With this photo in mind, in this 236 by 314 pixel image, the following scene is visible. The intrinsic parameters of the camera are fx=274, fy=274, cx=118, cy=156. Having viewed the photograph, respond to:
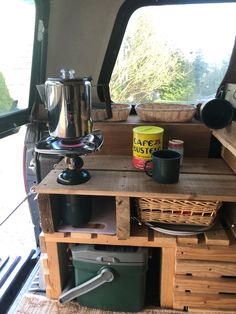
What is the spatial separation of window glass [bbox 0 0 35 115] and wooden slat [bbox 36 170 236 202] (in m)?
0.49

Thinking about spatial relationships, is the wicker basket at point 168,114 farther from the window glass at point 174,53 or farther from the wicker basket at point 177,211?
the wicker basket at point 177,211

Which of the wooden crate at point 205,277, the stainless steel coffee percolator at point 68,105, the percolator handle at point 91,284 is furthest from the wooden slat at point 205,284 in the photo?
the stainless steel coffee percolator at point 68,105

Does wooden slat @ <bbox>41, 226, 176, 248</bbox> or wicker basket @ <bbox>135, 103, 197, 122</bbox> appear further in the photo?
wicker basket @ <bbox>135, 103, 197, 122</bbox>

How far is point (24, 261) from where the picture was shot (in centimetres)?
137

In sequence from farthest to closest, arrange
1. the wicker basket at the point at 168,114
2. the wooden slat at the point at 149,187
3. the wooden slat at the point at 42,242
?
1. the wicker basket at the point at 168,114
2. the wooden slat at the point at 42,242
3. the wooden slat at the point at 149,187

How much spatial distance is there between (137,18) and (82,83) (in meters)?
0.66

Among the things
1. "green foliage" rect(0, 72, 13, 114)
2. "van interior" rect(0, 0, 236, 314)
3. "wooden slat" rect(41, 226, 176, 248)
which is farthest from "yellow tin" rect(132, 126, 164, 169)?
"green foliage" rect(0, 72, 13, 114)

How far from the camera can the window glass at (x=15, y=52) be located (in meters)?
1.12

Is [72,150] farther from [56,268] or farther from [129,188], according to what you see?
[56,268]

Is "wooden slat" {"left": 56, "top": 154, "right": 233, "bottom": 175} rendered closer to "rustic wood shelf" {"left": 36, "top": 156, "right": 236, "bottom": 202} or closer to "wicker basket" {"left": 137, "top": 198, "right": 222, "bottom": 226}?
"rustic wood shelf" {"left": 36, "top": 156, "right": 236, "bottom": 202}

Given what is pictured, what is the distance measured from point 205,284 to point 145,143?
0.50m

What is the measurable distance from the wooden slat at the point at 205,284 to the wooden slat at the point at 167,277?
0.03 metres

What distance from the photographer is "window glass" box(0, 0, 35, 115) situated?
1.12 meters

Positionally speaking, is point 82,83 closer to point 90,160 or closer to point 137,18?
point 90,160
